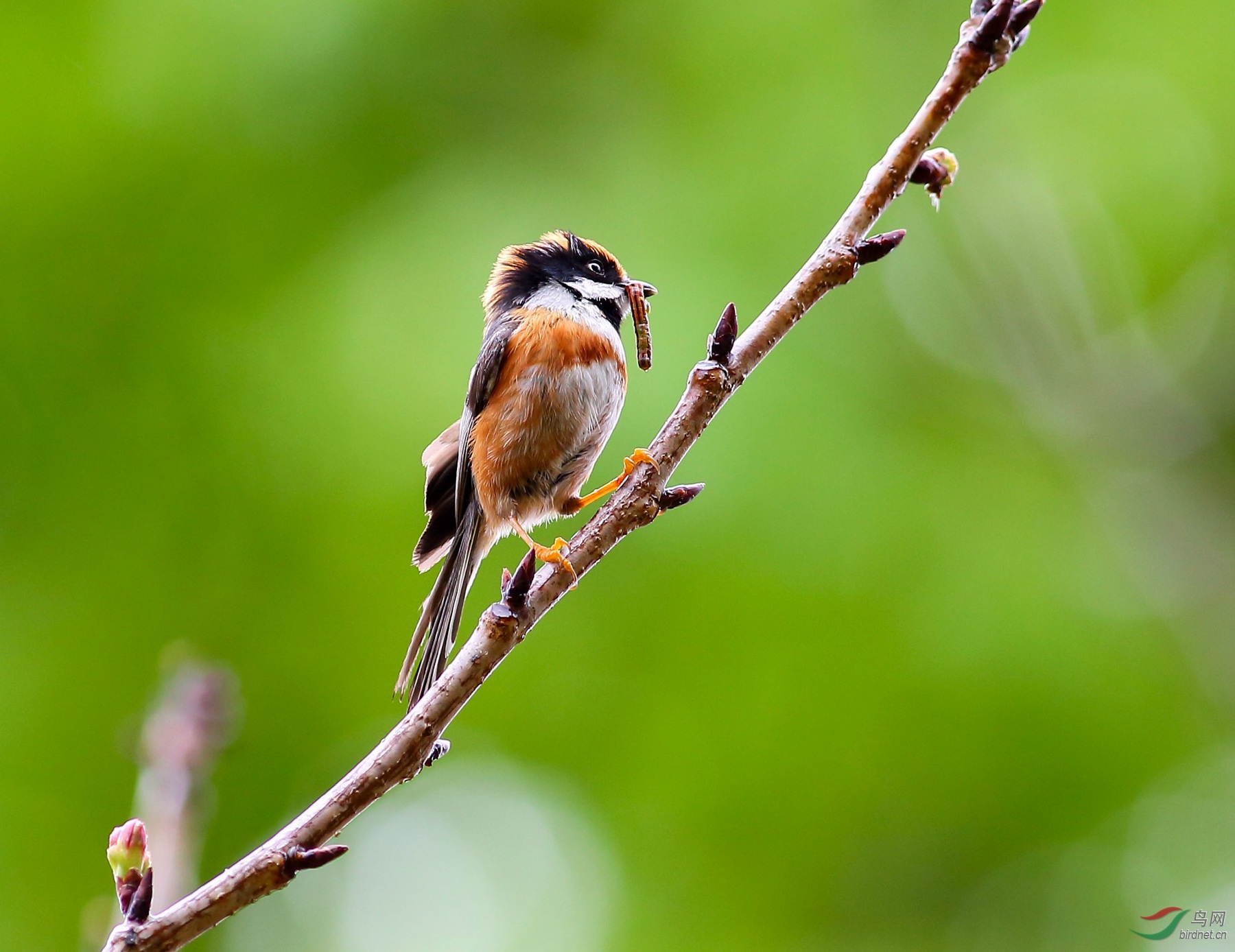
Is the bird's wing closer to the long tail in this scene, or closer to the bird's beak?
the long tail

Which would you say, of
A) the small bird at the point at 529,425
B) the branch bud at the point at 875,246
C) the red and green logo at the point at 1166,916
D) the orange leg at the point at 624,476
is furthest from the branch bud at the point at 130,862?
the red and green logo at the point at 1166,916

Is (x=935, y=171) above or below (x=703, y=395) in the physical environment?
above

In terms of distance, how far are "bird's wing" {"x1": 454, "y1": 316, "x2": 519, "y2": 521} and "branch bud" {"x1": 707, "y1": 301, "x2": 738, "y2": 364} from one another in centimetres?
124

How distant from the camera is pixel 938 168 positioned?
73.7 inches

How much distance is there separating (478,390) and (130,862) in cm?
174

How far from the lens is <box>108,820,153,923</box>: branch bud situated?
144 cm

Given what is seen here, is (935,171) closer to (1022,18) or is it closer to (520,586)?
(1022,18)

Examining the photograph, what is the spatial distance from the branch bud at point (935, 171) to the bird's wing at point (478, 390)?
4.60 ft

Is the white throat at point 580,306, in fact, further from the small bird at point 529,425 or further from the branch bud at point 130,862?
the branch bud at point 130,862

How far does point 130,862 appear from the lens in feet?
4.84

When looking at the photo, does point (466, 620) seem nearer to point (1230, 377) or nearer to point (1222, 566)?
point (1222, 566)

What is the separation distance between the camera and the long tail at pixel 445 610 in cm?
236

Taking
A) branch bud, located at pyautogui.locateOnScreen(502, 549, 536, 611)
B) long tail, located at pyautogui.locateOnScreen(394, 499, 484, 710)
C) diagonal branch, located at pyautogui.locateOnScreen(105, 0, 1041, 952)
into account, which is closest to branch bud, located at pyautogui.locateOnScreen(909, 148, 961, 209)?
diagonal branch, located at pyautogui.locateOnScreen(105, 0, 1041, 952)

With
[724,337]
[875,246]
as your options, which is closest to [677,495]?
[724,337]
